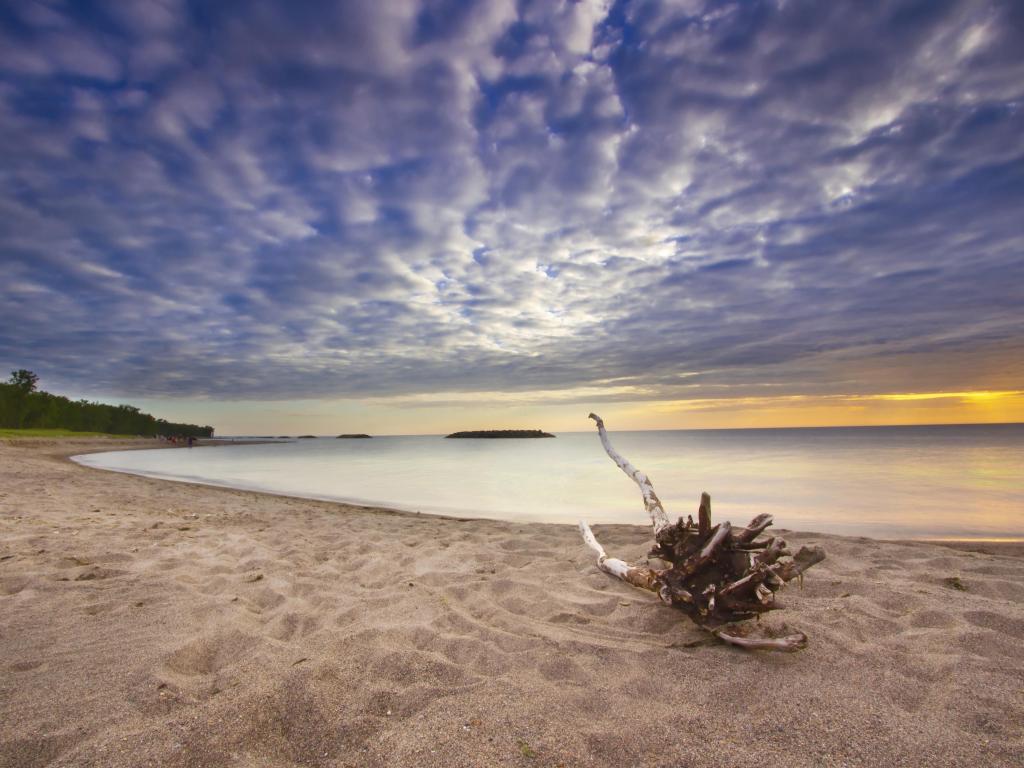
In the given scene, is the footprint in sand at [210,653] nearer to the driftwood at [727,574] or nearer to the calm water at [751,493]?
the driftwood at [727,574]

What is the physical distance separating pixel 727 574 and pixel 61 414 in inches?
4520

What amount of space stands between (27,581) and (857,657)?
6.37m

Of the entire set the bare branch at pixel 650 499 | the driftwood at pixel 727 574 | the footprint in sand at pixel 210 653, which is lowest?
the footprint in sand at pixel 210 653

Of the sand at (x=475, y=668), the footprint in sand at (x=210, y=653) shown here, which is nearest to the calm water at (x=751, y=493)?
the sand at (x=475, y=668)

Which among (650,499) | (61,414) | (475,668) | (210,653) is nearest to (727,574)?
(650,499)

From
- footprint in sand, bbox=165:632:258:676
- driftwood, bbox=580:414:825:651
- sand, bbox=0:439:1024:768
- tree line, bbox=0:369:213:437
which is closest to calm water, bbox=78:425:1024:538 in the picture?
sand, bbox=0:439:1024:768

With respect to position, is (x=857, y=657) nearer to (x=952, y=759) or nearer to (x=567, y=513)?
(x=952, y=759)

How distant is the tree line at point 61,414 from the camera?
225 feet

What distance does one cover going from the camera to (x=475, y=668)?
284cm

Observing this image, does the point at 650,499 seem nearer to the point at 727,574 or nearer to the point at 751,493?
the point at 727,574

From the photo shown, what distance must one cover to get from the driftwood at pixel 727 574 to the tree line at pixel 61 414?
95846 millimetres

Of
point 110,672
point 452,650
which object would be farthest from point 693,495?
point 110,672

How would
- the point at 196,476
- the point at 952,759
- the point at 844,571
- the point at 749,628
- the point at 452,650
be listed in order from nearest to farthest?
the point at 952,759 → the point at 452,650 → the point at 749,628 → the point at 844,571 → the point at 196,476

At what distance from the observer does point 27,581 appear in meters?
4.00
